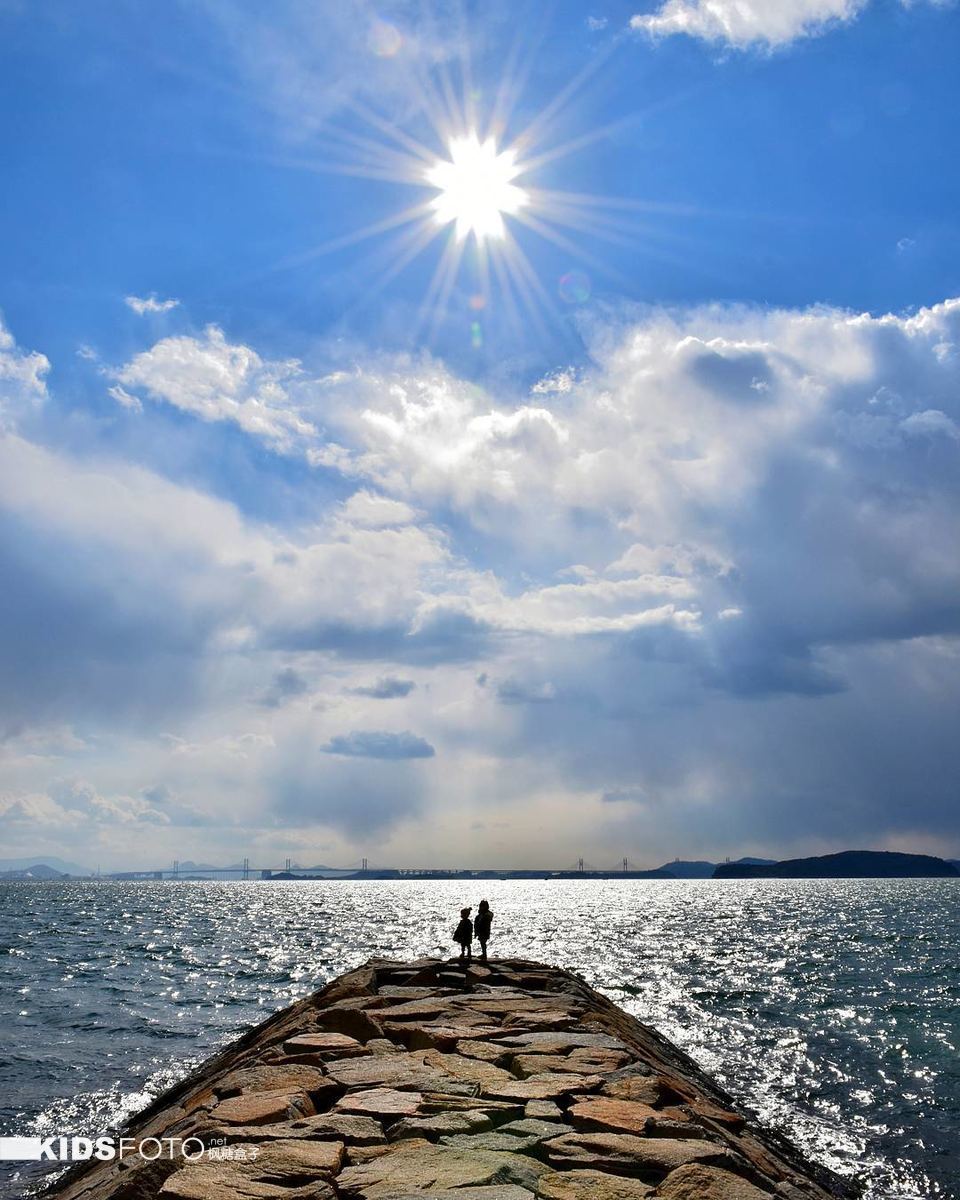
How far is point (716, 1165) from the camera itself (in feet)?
22.7

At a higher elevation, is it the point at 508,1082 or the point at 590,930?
the point at 508,1082

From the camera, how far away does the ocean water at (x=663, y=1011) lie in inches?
567

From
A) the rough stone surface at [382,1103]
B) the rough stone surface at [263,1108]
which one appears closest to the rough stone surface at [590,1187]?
the rough stone surface at [382,1103]

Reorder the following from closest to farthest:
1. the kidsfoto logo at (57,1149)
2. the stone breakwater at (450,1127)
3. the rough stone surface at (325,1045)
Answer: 1. the stone breakwater at (450,1127)
2. the rough stone surface at (325,1045)
3. the kidsfoto logo at (57,1149)

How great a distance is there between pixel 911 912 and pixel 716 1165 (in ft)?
274

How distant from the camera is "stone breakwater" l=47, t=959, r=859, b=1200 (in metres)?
6.25

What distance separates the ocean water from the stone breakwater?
2602mm

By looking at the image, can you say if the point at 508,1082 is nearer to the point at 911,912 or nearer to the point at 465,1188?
the point at 465,1188

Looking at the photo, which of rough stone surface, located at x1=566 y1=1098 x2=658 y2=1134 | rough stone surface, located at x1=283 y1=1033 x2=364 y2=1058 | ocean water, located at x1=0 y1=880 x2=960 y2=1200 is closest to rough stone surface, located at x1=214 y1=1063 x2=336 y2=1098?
rough stone surface, located at x1=283 y1=1033 x2=364 y2=1058

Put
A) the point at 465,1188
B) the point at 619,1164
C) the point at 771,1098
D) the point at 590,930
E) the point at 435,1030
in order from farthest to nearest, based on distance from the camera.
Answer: the point at 590,930 → the point at 771,1098 → the point at 435,1030 → the point at 619,1164 → the point at 465,1188

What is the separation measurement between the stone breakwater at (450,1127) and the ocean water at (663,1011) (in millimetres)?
2602

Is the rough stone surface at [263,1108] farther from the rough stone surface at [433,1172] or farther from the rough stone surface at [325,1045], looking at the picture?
the rough stone surface at [325,1045]

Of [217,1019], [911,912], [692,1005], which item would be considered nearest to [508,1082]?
[217,1019]

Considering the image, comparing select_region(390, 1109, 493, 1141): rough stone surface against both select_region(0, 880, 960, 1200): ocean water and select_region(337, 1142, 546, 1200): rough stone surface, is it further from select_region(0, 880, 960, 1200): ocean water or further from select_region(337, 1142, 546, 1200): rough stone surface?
select_region(0, 880, 960, 1200): ocean water
